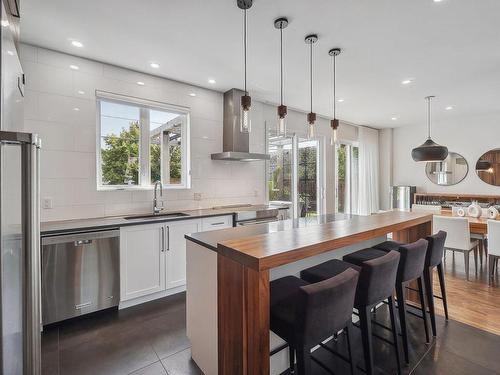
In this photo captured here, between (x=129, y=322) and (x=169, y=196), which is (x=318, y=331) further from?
(x=169, y=196)

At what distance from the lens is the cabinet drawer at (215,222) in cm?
326

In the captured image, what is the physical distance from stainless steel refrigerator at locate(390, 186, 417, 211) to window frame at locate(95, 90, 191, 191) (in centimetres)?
532

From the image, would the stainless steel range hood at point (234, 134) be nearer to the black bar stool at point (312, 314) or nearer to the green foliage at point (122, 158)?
the green foliage at point (122, 158)

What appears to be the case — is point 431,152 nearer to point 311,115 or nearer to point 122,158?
point 311,115

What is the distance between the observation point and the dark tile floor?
1874 mm

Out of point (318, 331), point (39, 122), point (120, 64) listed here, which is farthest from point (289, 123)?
point (318, 331)

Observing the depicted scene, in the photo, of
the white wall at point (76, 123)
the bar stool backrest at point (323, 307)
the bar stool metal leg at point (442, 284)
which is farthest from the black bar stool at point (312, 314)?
A: the white wall at point (76, 123)

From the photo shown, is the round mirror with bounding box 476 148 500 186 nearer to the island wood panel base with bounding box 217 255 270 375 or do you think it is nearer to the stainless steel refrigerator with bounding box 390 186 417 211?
the stainless steel refrigerator with bounding box 390 186 417 211

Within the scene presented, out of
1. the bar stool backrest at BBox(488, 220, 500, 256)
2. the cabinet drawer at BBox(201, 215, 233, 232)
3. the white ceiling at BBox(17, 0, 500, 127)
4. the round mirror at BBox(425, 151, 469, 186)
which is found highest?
the white ceiling at BBox(17, 0, 500, 127)

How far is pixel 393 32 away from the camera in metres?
2.47

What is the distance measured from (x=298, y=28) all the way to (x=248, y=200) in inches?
105

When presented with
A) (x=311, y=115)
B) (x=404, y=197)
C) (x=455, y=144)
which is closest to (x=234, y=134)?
(x=311, y=115)

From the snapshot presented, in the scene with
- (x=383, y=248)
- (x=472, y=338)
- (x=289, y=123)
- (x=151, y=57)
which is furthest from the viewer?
(x=289, y=123)

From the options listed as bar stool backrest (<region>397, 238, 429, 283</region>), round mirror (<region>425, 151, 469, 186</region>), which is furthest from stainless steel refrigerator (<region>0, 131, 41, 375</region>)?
round mirror (<region>425, 151, 469, 186</region>)
